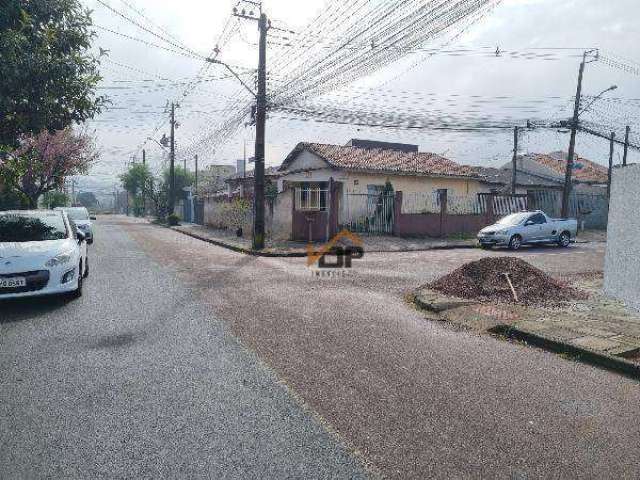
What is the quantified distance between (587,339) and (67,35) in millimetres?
10405

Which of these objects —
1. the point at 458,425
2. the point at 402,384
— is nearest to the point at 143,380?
the point at 402,384

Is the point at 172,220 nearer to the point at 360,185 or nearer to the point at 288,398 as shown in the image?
the point at 360,185

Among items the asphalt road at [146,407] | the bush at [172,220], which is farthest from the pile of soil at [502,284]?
the bush at [172,220]

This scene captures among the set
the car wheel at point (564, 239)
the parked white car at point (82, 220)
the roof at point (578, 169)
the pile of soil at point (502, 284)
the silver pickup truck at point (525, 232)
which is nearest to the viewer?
the pile of soil at point (502, 284)

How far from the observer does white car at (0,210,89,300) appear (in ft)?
20.7

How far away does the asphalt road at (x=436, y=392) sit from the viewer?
2.91 m

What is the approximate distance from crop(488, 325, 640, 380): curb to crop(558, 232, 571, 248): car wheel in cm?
1546

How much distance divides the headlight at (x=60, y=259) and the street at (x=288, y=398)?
0.69 meters

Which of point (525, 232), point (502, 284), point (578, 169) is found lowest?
point (502, 284)

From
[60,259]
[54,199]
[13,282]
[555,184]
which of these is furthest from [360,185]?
[54,199]

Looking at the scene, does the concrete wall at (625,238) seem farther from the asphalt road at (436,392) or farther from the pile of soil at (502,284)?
the asphalt road at (436,392)

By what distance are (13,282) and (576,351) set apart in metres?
7.61

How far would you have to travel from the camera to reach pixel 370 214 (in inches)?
849

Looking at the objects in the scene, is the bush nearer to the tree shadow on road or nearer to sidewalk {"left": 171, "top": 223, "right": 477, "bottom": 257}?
sidewalk {"left": 171, "top": 223, "right": 477, "bottom": 257}
